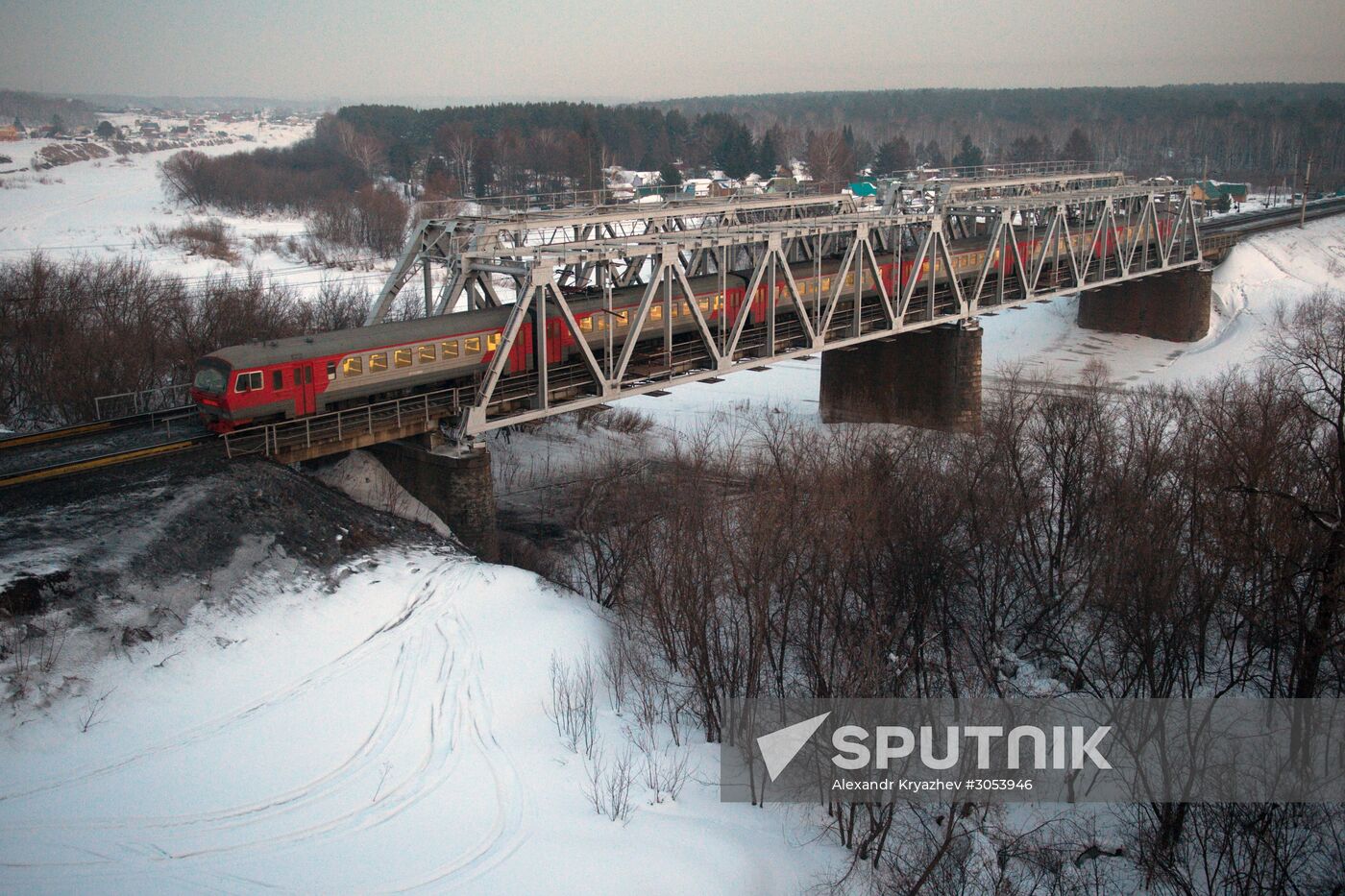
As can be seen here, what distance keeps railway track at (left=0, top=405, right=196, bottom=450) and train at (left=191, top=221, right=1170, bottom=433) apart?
1219mm

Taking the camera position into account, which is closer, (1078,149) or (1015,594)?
(1015,594)

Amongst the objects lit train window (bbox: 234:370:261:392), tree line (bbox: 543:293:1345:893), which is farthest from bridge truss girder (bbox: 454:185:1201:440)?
lit train window (bbox: 234:370:261:392)

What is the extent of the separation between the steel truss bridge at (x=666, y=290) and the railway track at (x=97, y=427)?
3.96m

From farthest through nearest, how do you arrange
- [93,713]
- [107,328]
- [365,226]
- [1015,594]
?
[365,226]
[107,328]
[1015,594]
[93,713]

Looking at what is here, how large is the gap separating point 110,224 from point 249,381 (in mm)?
71195

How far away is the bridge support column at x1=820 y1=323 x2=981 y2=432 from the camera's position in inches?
1772

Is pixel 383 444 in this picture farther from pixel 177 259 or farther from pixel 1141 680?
pixel 177 259

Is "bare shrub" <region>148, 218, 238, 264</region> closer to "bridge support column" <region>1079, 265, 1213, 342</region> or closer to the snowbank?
the snowbank

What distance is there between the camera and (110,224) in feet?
281

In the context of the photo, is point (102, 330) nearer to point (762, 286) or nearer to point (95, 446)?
point (95, 446)

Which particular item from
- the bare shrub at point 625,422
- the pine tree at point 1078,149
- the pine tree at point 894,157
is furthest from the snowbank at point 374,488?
the pine tree at point 1078,149

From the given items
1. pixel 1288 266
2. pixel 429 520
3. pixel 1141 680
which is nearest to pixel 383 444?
pixel 429 520

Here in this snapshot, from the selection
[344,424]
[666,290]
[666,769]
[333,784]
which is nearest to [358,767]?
[333,784]

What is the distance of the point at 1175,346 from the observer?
6269 cm
